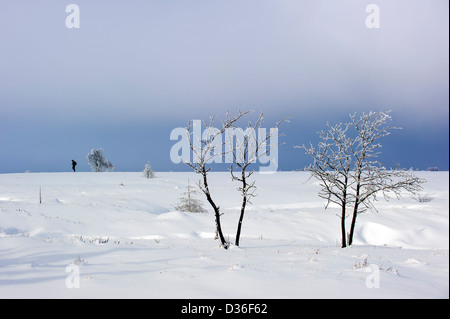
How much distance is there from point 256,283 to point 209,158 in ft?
22.8

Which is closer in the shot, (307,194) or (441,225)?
(441,225)

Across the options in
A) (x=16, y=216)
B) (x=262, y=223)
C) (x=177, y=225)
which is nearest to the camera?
(x=16, y=216)

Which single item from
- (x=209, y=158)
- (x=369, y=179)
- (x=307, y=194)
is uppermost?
(x=209, y=158)

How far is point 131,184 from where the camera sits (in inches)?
1871

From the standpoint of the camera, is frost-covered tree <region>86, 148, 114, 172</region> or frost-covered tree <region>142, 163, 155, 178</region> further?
frost-covered tree <region>86, 148, 114, 172</region>

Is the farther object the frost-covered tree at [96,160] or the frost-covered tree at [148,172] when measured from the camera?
the frost-covered tree at [96,160]

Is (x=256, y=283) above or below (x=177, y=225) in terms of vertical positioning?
above

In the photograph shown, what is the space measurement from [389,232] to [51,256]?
67.9ft

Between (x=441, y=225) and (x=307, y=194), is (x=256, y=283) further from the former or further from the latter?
(x=307, y=194)

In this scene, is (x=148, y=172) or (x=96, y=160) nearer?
(x=148, y=172)
